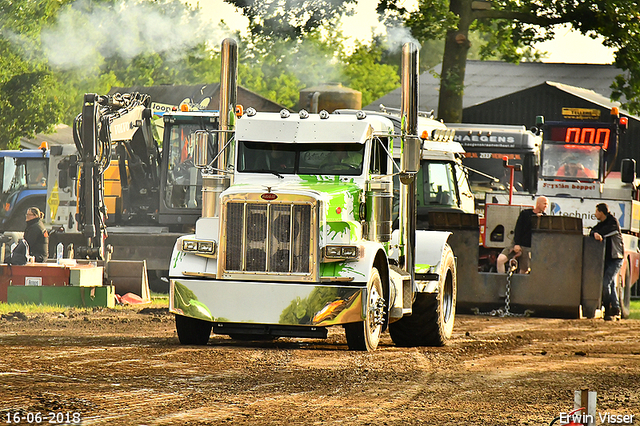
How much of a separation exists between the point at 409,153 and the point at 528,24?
1870 cm

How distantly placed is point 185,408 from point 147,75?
1979 inches

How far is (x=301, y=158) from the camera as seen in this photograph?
11.8 metres

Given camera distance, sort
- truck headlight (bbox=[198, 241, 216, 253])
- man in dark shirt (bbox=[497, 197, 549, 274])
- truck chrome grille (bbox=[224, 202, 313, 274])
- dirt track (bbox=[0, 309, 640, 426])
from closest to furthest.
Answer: dirt track (bbox=[0, 309, 640, 426]), truck chrome grille (bbox=[224, 202, 313, 274]), truck headlight (bbox=[198, 241, 216, 253]), man in dark shirt (bbox=[497, 197, 549, 274])

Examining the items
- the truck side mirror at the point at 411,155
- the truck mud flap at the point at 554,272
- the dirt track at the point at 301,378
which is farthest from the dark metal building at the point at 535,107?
the truck side mirror at the point at 411,155

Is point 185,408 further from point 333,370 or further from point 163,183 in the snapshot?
point 163,183

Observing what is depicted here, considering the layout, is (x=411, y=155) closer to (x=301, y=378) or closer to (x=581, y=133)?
(x=301, y=378)

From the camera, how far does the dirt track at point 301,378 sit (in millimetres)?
7293

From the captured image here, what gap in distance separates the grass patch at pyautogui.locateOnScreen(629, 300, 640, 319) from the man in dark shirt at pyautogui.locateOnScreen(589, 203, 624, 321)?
1982 mm

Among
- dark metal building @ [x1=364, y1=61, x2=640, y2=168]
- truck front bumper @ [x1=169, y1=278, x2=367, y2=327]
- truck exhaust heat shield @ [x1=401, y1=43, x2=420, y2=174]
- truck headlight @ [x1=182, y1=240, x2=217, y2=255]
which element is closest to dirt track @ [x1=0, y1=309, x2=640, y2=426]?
truck front bumper @ [x1=169, y1=278, x2=367, y2=327]

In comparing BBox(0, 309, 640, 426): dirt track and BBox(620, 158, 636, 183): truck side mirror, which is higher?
BBox(620, 158, 636, 183): truck side mirror

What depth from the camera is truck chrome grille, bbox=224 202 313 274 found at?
35.3 ft

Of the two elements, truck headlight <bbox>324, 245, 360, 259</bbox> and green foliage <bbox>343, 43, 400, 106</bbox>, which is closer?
truck headlight <bbox>324, 245, 360, 259</bbox>

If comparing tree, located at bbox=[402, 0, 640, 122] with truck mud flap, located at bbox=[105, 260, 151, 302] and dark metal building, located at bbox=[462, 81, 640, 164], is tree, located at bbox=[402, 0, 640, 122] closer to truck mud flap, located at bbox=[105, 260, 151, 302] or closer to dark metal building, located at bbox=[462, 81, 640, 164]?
dark metal building, located at bbox=[462, 81, 640, 164]

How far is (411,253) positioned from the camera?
39.9ft
